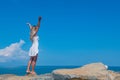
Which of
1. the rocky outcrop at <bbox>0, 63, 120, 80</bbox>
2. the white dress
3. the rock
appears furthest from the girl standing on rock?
the rock

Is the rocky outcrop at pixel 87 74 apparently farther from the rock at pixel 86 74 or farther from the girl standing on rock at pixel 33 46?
the girl standing on rock at pixel 33 46

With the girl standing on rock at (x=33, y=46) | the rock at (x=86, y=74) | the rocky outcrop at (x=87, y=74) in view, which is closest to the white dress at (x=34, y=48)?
the girl standing on rock at (x=33, y=46)

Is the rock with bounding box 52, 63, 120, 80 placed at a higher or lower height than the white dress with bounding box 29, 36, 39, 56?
lower

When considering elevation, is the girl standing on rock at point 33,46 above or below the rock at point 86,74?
above

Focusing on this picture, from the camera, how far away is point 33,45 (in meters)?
19.7

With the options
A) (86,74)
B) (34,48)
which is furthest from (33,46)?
(86,74)

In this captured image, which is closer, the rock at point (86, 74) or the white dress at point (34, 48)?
the rock at point (86, 74)

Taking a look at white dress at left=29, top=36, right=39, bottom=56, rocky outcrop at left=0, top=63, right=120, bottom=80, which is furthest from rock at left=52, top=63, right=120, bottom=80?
white dress at left=29, top=36, right=39, bottom=56

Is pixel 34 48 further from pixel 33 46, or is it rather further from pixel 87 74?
pixel 87 74

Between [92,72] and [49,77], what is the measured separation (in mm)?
2374

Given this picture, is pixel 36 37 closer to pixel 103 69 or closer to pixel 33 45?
pixel 33 45

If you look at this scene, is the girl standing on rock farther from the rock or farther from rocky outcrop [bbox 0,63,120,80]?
the rock

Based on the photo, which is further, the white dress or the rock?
the white dress

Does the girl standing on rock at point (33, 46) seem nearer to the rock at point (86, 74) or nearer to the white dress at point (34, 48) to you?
the white dress at point (34, 48)
